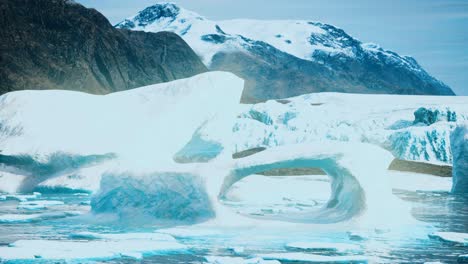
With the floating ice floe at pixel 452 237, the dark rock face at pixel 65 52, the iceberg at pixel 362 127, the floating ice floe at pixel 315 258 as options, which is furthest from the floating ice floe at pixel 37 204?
the dark rock face at pixel 65 52

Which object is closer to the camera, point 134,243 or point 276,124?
point 134,243

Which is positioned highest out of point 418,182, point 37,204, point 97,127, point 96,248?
point 97,127

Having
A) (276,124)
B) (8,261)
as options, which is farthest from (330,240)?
(276,124)

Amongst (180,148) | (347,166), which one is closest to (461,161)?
(180,148)

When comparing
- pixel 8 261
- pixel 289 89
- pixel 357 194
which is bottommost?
pixel 8 261

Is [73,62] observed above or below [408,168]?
above

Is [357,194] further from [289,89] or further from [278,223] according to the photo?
[289,89]

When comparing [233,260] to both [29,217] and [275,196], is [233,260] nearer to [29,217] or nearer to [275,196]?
[29,217]

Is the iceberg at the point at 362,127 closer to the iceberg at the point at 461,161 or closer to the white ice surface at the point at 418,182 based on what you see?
the white ice surface at the point at 418,182
